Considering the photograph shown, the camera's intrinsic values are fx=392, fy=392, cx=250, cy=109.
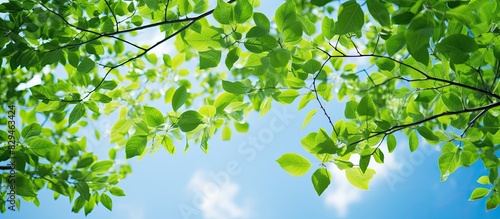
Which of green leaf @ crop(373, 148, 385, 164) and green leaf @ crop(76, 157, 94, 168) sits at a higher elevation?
green leaf @ crop(76, 157, 94, 168)

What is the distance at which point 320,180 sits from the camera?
1172 mm

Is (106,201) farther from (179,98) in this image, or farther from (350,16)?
(350,16)

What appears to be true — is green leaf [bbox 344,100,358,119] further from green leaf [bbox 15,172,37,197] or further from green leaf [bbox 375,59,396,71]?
green leaf [bbox 15,172,37,197]

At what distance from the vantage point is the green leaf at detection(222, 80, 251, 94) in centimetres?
127

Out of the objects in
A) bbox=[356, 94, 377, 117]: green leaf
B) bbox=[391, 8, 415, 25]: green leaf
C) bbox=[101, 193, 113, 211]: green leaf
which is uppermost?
bbox=[391, 8, 415, 25]: green leaf

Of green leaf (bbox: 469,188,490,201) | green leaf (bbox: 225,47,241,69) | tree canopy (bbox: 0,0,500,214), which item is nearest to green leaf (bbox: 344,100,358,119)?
tree canopy (bbox: 0,0,500,214)

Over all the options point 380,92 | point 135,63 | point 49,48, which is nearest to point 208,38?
point 49,48

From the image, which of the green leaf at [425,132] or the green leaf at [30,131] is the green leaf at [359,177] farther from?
the green leaf at [30,131]

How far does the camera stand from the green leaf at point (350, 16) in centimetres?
87

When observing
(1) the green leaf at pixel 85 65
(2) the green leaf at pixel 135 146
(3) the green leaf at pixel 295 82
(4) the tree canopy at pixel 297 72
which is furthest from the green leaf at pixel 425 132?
(1) the green leaf at pixel 85 65

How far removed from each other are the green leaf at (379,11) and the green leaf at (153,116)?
2.27ft

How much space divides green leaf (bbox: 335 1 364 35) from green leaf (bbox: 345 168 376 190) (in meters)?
0.50

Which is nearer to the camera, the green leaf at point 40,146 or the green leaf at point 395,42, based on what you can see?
the green leaf at point 395,42

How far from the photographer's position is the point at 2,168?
6.57 feet
